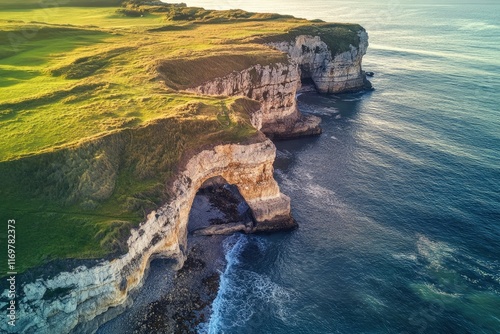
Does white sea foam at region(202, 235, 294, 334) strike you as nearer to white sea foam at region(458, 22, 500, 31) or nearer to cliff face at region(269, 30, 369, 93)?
cliff face at region(269, 30, 369, 93)

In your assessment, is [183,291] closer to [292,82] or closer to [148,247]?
[148,247]

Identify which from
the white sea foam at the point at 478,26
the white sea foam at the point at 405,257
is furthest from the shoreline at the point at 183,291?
the white sea foam at the point at 478,26

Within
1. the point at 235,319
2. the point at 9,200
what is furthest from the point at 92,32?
the point at 235,319

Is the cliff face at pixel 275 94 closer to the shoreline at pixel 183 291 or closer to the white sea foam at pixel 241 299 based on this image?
the shoreline at pixel 183 291

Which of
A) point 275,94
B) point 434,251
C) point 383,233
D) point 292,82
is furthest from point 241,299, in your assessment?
point 292,82

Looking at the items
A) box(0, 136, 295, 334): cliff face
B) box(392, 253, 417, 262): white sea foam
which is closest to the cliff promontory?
box(0, 136, 295, 334): cliff face

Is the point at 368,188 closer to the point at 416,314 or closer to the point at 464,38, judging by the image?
the point at 416,314
